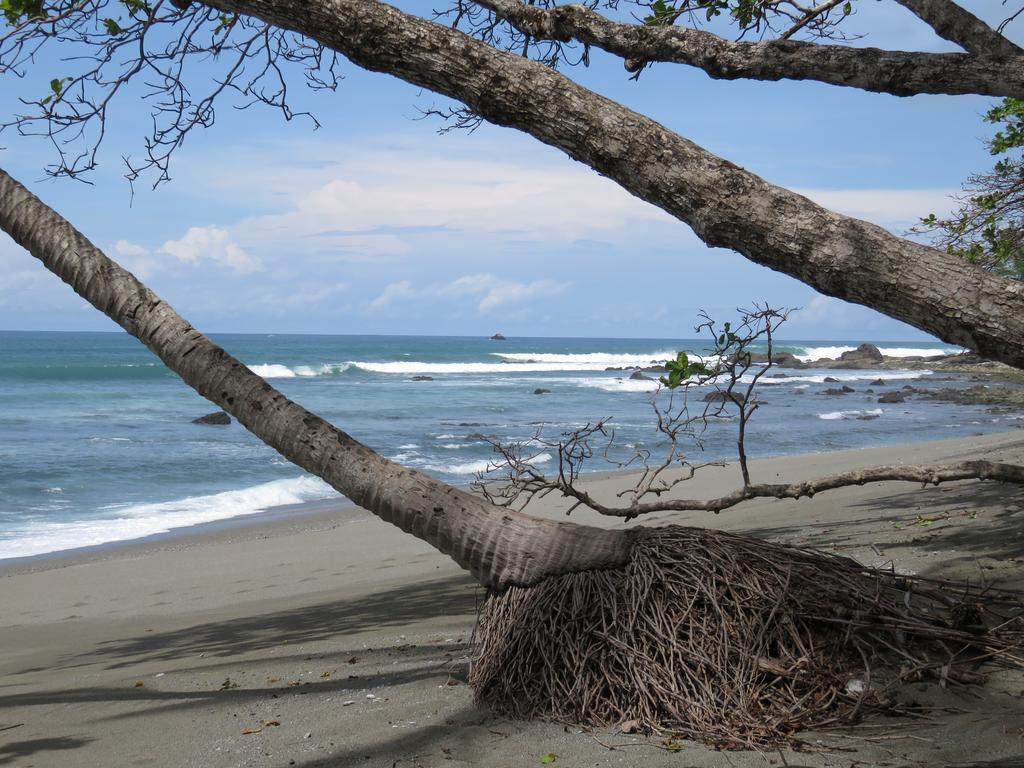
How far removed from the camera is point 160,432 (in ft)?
76.3

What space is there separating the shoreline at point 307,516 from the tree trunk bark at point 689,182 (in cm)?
723

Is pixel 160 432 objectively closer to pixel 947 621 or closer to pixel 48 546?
pixel 48 546

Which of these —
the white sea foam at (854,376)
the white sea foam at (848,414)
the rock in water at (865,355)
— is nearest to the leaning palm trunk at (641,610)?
the white sea foam at (848,414)

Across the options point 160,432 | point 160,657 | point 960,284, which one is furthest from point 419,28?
point 160,432

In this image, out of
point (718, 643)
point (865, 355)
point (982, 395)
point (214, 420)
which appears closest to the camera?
point (718, 643)

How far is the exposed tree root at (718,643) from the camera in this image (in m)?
3.31

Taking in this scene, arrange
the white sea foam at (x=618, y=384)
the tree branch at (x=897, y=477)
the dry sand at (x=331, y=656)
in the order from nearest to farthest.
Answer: the dry sand at (x=331, y=656)
the tree branch at (x=897, y=477)
the white sea foam at (x=618, y=384)

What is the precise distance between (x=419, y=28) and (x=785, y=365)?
206 ft

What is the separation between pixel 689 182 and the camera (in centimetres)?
267

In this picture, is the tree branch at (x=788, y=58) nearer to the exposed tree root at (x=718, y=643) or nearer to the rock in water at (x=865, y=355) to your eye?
the exposed tree root at (x=718, y=643)

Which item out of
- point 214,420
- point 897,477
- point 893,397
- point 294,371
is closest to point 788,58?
point 897,477

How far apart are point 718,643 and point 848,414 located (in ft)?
85.4

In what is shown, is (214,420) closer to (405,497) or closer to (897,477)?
(405,497)

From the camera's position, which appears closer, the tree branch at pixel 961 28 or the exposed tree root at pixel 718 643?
the exposed tree root at pixel 718 643
